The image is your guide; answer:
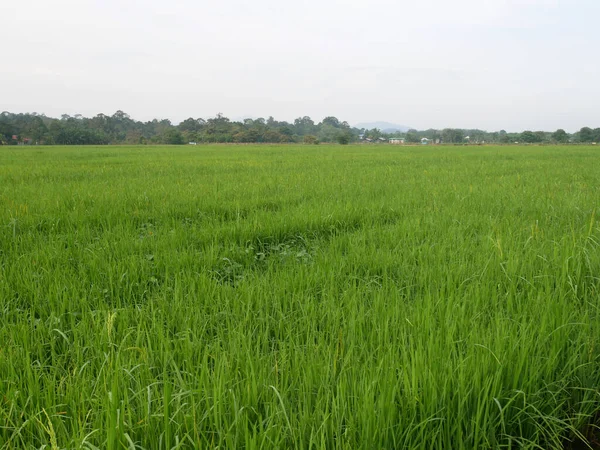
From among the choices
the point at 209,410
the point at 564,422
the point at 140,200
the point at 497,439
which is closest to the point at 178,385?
the point at 209,410

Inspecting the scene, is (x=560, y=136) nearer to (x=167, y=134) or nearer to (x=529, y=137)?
(x=529, y=137)

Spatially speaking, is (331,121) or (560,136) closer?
(560,136)

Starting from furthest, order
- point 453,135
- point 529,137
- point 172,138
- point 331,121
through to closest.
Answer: point 331,121 < point 453,135 < point 529,137 < point 172,138

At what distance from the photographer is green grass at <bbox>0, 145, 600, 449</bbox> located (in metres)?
1.10

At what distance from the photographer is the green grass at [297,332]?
43.3 inches

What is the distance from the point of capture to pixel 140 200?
495 cm

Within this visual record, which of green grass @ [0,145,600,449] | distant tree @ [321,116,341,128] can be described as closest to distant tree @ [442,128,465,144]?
distant tree @ [321,116,341,128]

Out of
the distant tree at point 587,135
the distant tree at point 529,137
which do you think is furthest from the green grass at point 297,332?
the distant tree at point 587,135

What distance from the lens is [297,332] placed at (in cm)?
172

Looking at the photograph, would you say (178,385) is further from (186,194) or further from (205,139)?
(205,139)

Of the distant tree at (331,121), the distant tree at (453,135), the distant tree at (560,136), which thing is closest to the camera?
the distant tree at (560,136)

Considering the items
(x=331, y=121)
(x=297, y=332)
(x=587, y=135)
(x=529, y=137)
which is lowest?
(x=297, y=332)

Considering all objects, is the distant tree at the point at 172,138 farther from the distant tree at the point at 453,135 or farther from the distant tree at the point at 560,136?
the distant tree at the point at 560,136

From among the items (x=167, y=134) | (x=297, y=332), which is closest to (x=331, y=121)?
(x=167, y=134)
